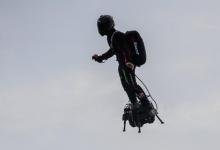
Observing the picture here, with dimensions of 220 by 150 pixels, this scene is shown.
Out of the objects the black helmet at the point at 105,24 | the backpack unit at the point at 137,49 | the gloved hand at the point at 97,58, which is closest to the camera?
the backpack unit at the point at 137,49

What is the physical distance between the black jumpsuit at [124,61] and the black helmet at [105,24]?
136 mm

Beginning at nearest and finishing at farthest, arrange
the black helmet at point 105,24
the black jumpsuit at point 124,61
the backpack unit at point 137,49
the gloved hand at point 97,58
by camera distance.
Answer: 1. the backpack unit at point 137,49
2. the black jumpsuit at point 124,61
3. the black helmet at point 105,24
4. the gloved hand at point 97,58

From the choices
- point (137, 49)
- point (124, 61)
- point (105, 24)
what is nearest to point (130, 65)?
point (124, 61)

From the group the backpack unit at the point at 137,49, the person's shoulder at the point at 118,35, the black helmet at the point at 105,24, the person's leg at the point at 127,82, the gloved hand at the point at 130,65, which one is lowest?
the person's leg at the point at 127,82

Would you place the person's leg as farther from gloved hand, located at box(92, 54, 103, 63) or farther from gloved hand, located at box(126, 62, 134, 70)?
gloved hand, located at box(92, 54, 103, 63)

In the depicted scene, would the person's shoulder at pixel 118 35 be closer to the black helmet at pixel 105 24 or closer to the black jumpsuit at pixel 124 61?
the black jumpsuit at pixel 124 61

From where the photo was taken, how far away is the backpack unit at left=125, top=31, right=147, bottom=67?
88.5 feet

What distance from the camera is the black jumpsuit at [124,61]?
1067 inches

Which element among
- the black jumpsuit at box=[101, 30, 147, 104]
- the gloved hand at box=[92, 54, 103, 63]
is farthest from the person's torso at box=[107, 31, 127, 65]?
the gloved hand at box=[92, 54, 103, 63]

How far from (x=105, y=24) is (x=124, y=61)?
0.93 meters

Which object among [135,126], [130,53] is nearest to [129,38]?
[130,53]

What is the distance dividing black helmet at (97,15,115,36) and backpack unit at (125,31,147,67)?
570 mm

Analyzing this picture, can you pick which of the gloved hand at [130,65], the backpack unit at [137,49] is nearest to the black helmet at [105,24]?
the backpack unit at [137,49]

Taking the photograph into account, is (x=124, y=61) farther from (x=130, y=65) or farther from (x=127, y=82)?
(x=127, y=82)
